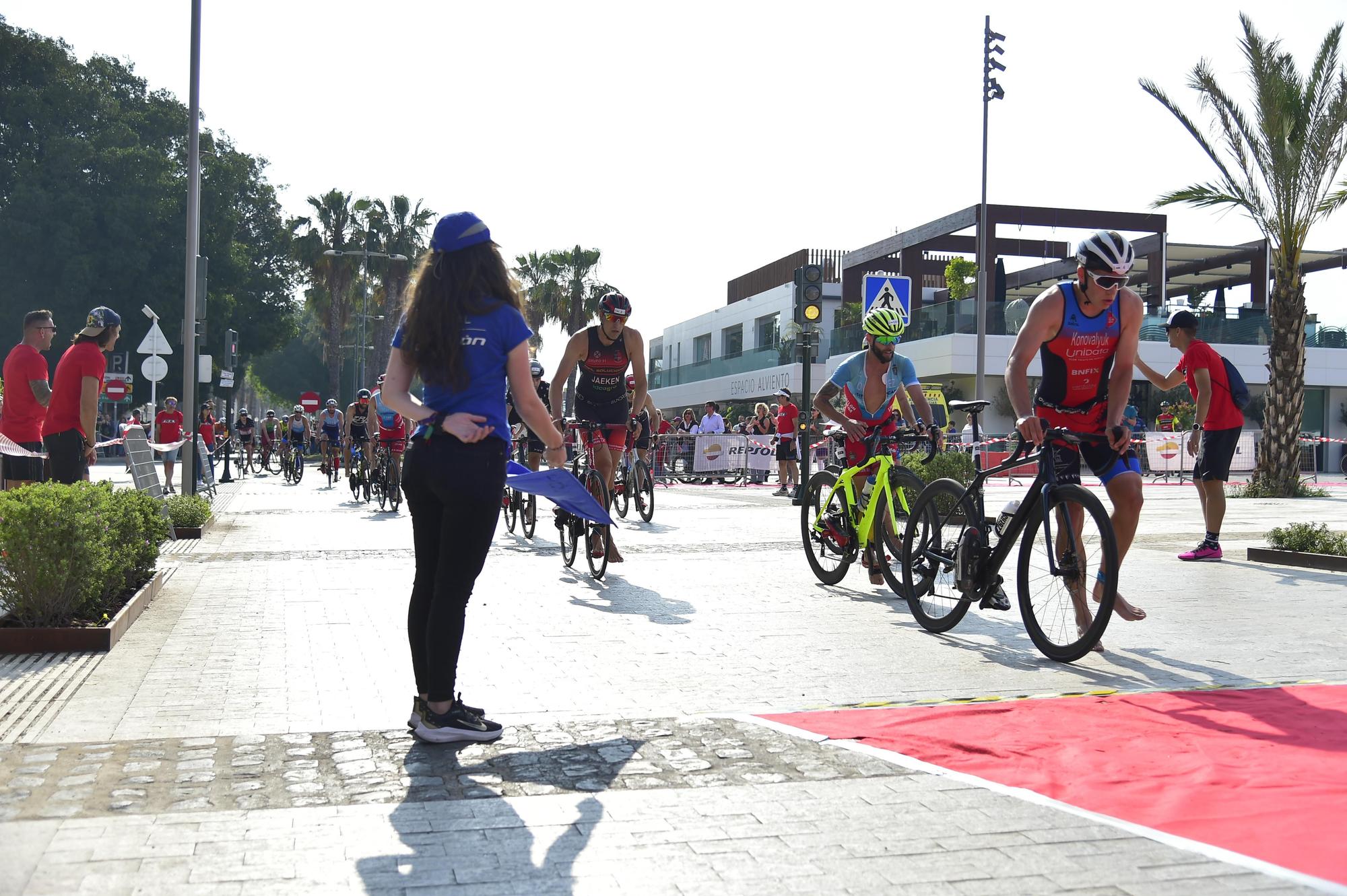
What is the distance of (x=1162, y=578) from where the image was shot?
29.9ft

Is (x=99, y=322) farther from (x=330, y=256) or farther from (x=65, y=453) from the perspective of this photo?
(x=330, y=256)

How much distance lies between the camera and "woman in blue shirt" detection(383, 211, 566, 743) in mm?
4469

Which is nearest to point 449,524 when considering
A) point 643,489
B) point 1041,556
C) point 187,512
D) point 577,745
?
point 577,745

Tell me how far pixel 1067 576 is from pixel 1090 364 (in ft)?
3.55

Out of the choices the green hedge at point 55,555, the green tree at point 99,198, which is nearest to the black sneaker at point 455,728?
the green hedge at point 55,555

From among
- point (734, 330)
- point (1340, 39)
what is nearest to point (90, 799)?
point (1340, 39)

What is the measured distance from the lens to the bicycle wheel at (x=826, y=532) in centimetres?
851

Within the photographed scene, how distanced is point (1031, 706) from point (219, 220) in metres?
51.4

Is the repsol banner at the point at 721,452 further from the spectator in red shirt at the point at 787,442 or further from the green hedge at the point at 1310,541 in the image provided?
the green hedge at the point at 1310,541

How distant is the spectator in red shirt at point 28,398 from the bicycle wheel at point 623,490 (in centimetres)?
690

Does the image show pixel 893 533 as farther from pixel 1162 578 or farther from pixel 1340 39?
pixel 1340 39

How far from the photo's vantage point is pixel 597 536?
9.48m

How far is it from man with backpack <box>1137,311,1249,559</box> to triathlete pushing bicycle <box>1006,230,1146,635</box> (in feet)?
13.7

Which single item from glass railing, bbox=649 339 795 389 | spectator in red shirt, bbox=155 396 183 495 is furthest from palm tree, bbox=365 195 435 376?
spectator in red shirt, bbox=155 396 183 495
